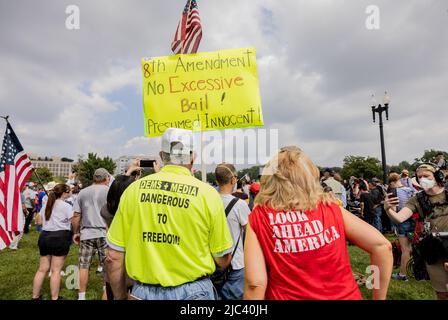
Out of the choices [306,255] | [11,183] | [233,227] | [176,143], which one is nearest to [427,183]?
[233,227]

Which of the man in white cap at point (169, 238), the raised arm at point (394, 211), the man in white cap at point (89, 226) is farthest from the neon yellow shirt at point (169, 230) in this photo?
the man in white cap at point (89, 226)

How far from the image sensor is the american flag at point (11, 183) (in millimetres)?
4762

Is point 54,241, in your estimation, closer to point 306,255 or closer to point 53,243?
point 53,243

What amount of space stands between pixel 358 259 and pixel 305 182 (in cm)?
723

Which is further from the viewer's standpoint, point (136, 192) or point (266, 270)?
point (136, 192)

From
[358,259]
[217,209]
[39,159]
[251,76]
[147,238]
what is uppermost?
[39,159]

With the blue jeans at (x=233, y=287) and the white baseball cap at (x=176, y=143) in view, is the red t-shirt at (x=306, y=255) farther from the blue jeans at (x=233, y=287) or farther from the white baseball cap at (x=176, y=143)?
the blue jeans at (x=233, y=287)

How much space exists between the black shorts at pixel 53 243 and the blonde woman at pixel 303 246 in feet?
14.6

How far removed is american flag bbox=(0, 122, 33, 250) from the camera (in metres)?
4.76

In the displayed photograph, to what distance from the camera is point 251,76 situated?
3871 millimetres

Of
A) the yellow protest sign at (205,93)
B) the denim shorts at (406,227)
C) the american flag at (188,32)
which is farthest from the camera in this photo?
the denim shorts at (406,227)

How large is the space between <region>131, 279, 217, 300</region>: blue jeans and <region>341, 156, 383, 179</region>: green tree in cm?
8089

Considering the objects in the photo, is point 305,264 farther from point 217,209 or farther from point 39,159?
point 39,159
